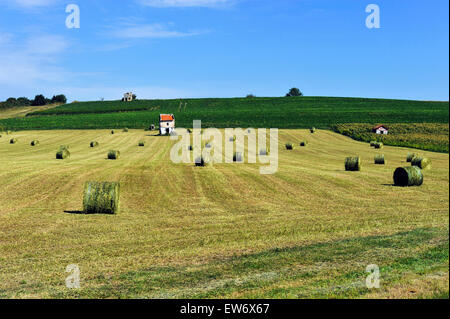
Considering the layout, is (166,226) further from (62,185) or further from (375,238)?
(62,185)

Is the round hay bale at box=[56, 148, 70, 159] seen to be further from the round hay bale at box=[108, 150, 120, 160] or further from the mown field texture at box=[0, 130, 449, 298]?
the mown field texture at box=[0, 130, 449, 298]

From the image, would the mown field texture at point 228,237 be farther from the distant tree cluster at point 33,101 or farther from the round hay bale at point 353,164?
the distant tree cluster at point 33,101

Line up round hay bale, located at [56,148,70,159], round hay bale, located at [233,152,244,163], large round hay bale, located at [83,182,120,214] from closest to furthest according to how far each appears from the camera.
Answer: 1. large round hay bale, located at [83,182,120,214]
2. round hay bale, located at [233,152,244,163]
3. round hay bale, located at [56,148,70,159]

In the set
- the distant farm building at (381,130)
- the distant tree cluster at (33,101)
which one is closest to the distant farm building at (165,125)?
the distant farm building at (381,130)

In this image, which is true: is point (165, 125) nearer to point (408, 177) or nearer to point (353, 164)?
point (353, 164)

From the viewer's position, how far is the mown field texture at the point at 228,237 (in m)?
9.81

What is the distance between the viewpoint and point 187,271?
11.0 m

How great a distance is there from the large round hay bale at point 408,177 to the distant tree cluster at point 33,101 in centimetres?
16980

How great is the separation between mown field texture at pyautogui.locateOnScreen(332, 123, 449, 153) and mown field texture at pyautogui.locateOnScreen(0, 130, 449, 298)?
30117 millimetres

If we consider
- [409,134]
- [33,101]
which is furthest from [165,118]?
[33,101]

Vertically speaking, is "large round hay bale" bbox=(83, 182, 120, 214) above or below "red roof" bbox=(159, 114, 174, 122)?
below

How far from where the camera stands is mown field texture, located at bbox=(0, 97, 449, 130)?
96.6 m

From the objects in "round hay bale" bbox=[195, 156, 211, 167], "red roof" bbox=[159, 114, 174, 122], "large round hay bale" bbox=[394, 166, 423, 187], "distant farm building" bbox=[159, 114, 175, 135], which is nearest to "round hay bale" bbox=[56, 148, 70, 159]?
"round hay bale" bbox=[195, 156, 211, 167]

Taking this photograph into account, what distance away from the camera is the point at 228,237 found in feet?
47.7
